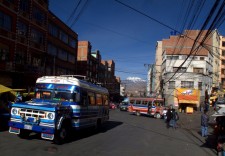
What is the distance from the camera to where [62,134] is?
12.8 m

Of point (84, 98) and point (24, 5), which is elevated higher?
point (24, 5)

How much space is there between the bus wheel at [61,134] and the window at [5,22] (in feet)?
65.1

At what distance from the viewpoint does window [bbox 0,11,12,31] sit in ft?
96.6

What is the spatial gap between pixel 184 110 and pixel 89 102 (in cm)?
4378

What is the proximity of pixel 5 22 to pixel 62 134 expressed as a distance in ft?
68.9

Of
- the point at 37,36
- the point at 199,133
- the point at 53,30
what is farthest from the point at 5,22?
the point at 199,133

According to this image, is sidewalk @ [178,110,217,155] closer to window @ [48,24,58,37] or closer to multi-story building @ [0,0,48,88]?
multi-story building @ [0,0,48,88]

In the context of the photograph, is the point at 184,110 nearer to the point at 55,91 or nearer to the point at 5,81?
the point at 5,81

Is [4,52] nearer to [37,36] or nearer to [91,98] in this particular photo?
[37,36]

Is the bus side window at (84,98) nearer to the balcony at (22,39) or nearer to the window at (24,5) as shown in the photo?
the balcony at (22,39)

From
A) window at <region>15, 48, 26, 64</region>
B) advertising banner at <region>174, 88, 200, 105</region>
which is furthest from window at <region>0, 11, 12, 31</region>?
advertising banner at <region>174, 88, 200, 105</region>

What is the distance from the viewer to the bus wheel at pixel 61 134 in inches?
487

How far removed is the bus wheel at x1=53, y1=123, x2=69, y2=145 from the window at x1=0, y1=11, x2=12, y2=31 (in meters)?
19.8

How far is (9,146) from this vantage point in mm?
11195
